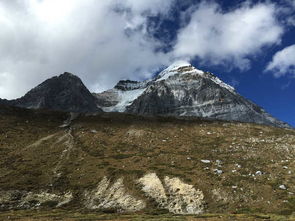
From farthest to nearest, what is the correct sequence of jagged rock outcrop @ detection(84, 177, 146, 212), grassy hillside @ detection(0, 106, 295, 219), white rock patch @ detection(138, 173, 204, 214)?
grassy hillside @ detection(0, 106, 295, 219) < jagged rock outcrop @ detection(84, 177, 146, 212) < white rock patch @ detection(138, 173, 204, 214)

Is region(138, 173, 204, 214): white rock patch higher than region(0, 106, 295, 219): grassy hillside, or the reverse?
region(0, 106, 295, 219): grassy hillside

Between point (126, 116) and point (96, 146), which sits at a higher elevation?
point (126, 116)

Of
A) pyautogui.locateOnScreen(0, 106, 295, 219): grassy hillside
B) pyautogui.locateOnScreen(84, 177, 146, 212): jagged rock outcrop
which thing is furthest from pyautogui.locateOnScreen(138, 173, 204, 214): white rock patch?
pyautogui.locateOnScreen(84, 177, 146, 212): jagged rock outcrop

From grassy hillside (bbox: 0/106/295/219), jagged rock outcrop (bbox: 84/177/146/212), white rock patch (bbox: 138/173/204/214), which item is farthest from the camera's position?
grassy hillside (bbox: 0/106/295/219)

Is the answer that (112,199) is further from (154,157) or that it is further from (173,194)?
(154,157)

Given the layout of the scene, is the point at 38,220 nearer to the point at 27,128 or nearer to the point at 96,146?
the point at 96,146

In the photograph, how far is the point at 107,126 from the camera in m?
106

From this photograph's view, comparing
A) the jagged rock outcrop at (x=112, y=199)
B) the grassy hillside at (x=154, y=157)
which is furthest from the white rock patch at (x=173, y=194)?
the jagged rock outcrop at (x=112, y=199)

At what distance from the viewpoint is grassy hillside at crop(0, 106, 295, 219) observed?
219 feet

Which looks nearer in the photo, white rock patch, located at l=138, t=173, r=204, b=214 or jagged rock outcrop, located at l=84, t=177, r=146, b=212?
white rock patch, located at l=138, t=173, r=204, b=214

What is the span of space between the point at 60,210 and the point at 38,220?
46.3ft

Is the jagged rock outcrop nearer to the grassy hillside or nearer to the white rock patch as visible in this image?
the grassy hillside

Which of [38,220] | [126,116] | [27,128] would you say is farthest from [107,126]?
[38,220]

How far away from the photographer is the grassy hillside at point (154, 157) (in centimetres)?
6669
